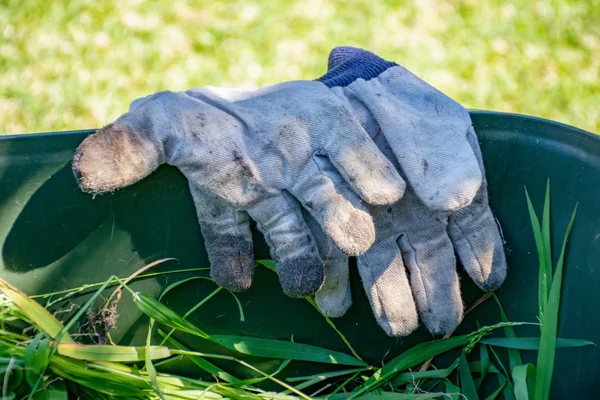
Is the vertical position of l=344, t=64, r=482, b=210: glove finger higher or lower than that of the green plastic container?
higher

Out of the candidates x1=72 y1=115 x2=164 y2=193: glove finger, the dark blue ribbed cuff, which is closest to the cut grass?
x1=72 y1=115 x2=164 y2=193: glove finger

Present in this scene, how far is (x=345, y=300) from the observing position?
115 centimetres

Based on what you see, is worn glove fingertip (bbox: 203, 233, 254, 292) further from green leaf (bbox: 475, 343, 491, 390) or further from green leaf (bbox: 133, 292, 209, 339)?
green leaf (bbox: 475, 343, 491, 390)

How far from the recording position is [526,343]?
1.14 metres

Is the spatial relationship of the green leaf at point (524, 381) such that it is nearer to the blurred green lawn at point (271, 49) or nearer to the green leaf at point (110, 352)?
the green leaf at point (110, 352)

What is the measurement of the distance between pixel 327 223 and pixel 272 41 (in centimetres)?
149

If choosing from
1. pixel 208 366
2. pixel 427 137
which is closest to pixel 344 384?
pixel 208 366

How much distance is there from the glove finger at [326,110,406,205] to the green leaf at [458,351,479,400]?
14.0 inches

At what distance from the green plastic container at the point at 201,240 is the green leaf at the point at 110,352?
0.35ft

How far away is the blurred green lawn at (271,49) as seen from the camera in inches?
85.7

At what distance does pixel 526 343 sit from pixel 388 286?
263 millimetres

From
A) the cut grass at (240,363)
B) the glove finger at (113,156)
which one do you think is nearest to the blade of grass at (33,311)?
the cut grass at (240,363)

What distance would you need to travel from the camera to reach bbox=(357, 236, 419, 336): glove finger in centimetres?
110

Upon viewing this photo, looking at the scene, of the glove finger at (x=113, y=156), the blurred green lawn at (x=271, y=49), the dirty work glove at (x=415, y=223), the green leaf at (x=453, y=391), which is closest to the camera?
the glove finger at (x=113, y=156)
